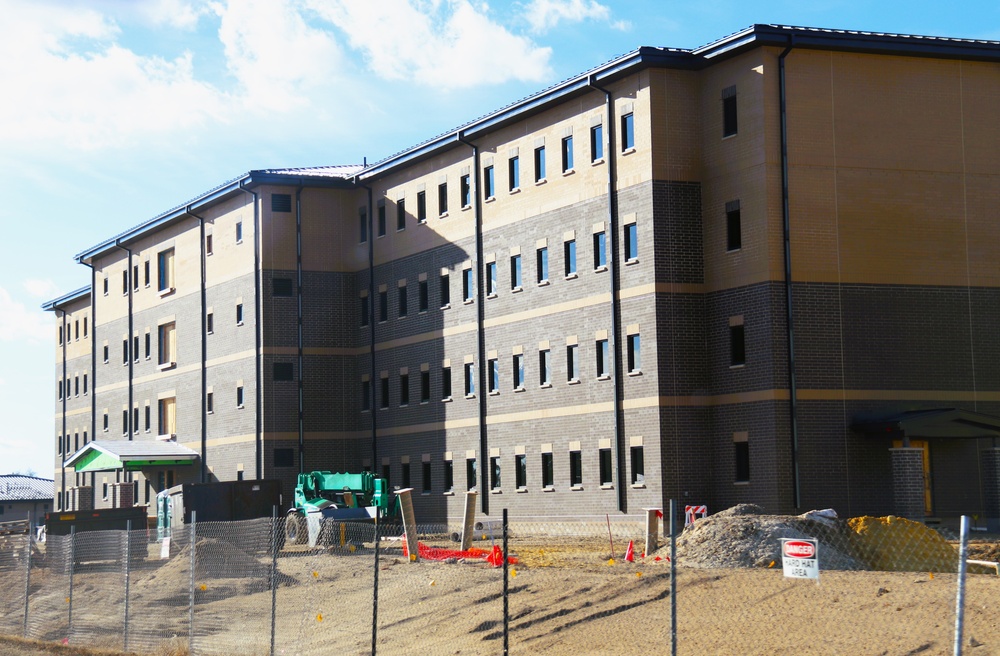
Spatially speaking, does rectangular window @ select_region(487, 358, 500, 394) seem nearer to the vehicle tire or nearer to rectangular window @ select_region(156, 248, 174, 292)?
the vehicle tire

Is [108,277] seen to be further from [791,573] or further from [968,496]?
[791,573]

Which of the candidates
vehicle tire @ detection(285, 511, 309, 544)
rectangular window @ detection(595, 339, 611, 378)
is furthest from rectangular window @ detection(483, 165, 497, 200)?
vehicle tire @ detection(285, 511, 309, 544)

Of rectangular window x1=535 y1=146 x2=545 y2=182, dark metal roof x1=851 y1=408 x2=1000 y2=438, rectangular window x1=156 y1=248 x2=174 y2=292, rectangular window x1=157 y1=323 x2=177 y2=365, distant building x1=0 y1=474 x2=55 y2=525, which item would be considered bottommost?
distant building x1=0 y1=474 x2=55 y2=525

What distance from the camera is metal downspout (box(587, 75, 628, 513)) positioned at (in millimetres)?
44688

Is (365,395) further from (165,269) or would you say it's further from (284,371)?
(165,269)

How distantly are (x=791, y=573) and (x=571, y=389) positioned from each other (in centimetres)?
3415

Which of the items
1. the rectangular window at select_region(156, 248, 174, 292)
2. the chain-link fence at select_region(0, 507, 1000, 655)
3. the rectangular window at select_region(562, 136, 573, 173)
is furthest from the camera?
the rectangular window at select_region(156, 248, 174, 292)

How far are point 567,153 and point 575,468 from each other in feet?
34.4

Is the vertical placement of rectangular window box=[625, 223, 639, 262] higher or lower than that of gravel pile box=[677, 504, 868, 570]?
higher

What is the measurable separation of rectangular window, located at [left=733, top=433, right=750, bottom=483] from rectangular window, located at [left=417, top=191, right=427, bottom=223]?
59.2 feet

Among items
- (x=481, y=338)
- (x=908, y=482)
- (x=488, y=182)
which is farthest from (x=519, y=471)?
(x=908, y=482)

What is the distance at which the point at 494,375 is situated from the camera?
170 ft

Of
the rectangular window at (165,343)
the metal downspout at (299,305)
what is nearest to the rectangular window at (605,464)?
the metal downspout at (299,305)

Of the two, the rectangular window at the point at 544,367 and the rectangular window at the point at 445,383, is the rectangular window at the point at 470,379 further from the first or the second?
the rectangular window at the point at 544,367
